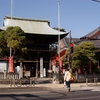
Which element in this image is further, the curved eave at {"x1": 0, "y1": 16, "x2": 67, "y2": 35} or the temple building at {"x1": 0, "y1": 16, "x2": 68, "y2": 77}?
the curved eave at {"x1": 0, "y1": 16, "x2": 67, "y2": 35}

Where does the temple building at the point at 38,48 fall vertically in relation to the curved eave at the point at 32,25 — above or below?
below

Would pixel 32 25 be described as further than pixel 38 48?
Yes

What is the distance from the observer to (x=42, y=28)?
1617 inches

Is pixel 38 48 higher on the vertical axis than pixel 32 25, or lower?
lower

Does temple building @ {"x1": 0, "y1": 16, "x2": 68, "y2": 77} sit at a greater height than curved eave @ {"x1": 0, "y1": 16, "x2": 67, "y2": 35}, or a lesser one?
lesser

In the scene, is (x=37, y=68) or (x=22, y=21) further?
(x=22, y=21)

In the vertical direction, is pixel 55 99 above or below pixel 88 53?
below

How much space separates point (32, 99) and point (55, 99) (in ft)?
4.01

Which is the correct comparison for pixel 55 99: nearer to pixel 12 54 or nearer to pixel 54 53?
pixel 12 54

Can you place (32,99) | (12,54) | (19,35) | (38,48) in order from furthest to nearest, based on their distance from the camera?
(38,48) → (12,54) → (19,35) → (32,99)

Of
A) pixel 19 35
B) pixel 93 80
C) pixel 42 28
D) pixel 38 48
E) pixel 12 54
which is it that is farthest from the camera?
pixel 42 28

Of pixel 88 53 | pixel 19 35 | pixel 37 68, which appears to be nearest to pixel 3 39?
pixel 19 35

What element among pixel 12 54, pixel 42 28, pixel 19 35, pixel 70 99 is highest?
pixel 42 28

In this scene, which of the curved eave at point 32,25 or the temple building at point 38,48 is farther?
the curved eave at point 32,25
